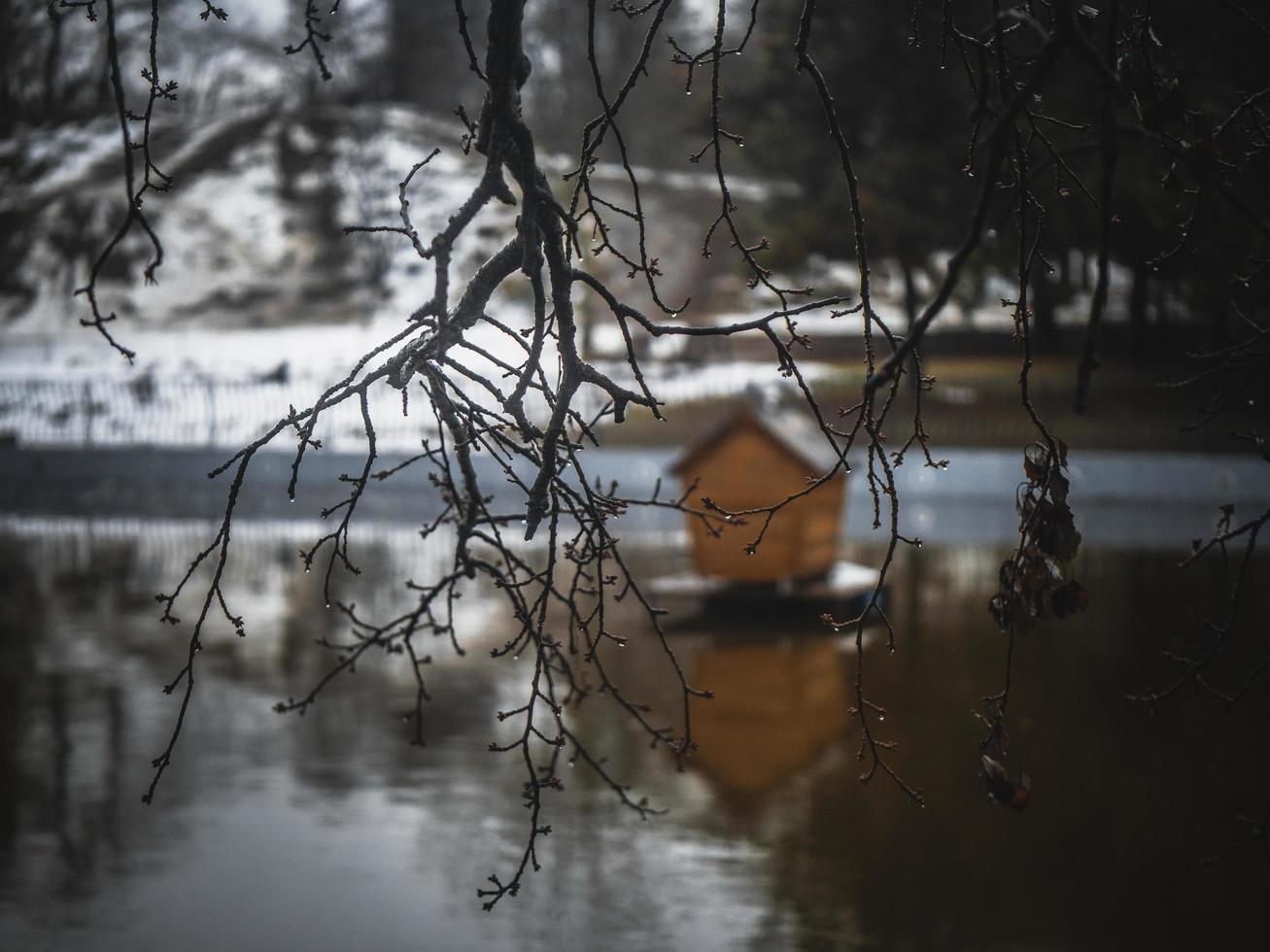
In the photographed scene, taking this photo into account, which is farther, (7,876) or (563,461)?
(7,876)

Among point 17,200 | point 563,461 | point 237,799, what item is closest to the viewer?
point 563,461

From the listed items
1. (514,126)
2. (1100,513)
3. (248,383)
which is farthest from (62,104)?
(514,126)

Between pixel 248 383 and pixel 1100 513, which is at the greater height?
pixel 248 383

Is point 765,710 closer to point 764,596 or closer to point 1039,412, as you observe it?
point 764,596

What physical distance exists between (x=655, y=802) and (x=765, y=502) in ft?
18.3

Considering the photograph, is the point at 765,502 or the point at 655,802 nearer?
the point at 655,802

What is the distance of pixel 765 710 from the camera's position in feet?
35.6

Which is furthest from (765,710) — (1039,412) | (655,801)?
(1039,412)

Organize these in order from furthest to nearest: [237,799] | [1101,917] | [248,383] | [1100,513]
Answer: [248,383], [1100,513], [237,799], [1101,917]

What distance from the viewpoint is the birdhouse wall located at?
1387 centimetres

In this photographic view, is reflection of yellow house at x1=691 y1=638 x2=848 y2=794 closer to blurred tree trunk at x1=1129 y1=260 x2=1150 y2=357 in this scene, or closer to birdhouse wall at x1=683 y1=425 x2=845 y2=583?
birdhouse wall at x1=683 y1=425 x2=845 y2=583

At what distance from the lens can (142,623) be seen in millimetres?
14750

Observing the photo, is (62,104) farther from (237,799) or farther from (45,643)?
(237,799)

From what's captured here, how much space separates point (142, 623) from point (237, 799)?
20.7 feet
